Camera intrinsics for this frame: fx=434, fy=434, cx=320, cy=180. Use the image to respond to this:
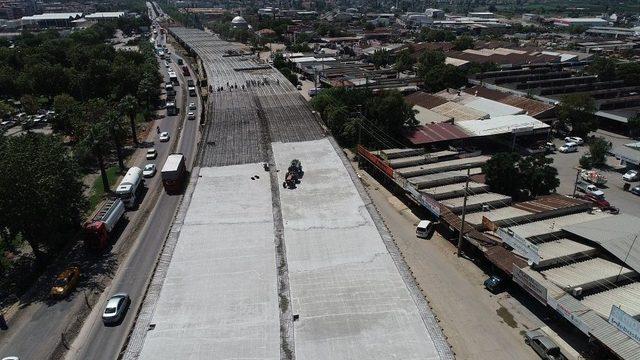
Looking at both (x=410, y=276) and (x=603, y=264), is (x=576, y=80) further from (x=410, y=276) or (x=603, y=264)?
(x=410, y=276)

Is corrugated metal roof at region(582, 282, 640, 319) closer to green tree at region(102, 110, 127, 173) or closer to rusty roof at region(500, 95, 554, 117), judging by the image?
Answer: rusty roof at region(500, 95, 554, 117)

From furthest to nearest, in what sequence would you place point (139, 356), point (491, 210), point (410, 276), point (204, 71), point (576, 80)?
point (204, 71) → point (576, 80) → point (491, 210) → point (410, 276) → point (139, 356)

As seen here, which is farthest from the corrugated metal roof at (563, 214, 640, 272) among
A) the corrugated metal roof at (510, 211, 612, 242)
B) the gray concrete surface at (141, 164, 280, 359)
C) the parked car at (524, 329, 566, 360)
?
the gray concrete surface at (141, 164, 280, 359)

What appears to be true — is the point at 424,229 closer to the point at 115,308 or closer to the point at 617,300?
the point at 617,300

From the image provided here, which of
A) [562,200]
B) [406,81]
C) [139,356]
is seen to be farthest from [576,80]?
[139,356]

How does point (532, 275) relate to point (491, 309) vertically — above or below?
above

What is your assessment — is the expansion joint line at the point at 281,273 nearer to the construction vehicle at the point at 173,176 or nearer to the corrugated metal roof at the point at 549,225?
the construction vehicle at the point at 173,176
